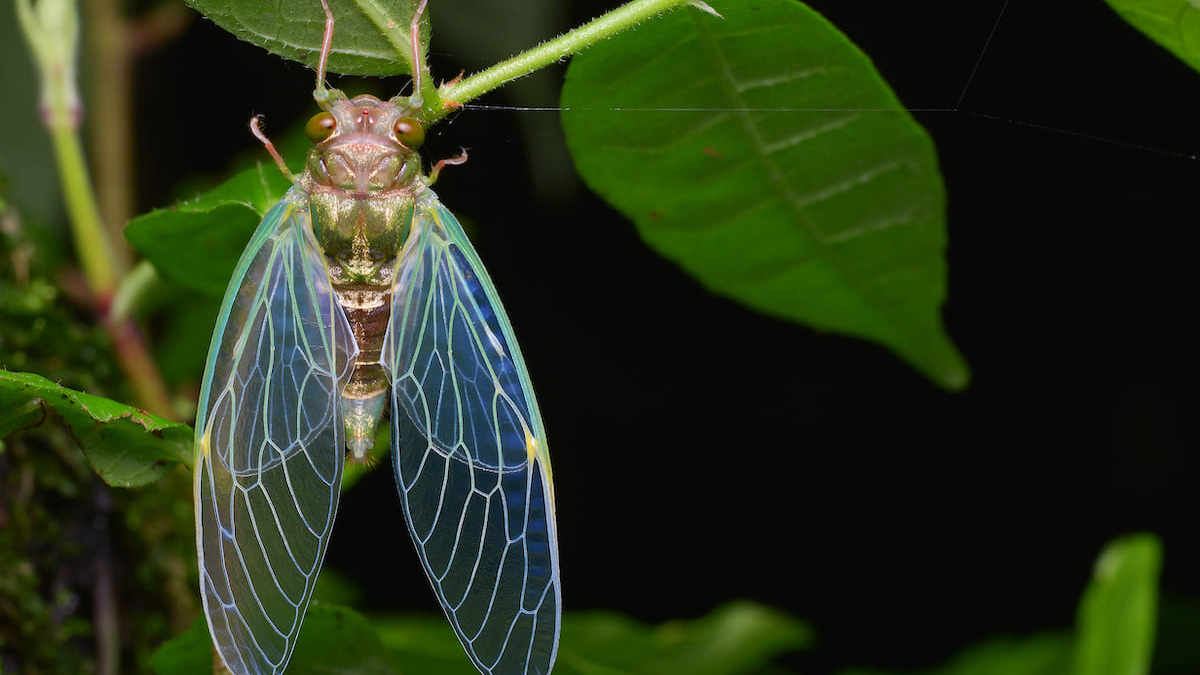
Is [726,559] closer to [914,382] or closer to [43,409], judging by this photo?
[914,382]

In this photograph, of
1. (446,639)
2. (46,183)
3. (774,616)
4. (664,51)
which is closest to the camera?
(664,51)

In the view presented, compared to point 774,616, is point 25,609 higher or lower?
higher

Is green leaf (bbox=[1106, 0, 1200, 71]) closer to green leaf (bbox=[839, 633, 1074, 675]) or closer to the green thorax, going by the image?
the green thorax

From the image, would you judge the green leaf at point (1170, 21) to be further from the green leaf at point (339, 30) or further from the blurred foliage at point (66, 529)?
the blurred foliage at point (66, 529)

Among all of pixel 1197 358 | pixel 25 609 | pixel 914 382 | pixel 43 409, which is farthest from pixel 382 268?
pixel 1197 358

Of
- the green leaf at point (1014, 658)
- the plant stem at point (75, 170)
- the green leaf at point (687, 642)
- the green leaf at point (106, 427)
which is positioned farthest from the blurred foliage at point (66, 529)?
the green leaf at point (1014, 658)

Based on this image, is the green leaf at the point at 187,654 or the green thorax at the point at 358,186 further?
the green thorax at the point at 358,186

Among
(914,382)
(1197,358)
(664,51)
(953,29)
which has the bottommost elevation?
(1197,358)
